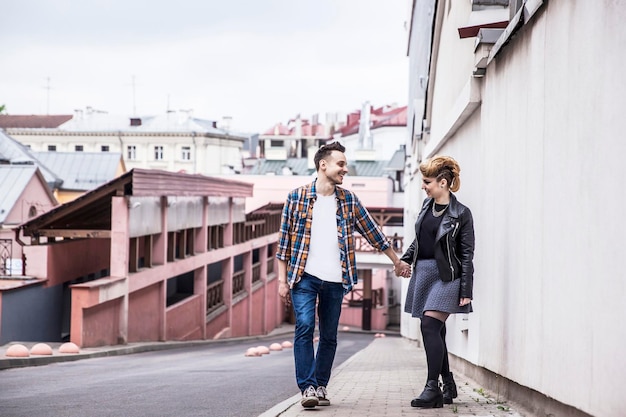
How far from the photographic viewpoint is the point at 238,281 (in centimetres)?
3488

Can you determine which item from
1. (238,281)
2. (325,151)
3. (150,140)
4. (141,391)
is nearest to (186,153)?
(150,140)

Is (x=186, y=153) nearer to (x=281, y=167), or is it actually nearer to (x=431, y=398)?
(x=281, y=167)

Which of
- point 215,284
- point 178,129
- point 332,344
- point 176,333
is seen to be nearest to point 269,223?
point 215,284

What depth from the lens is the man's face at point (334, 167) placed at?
6.54 meters

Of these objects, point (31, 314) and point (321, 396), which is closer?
point (321, 396)

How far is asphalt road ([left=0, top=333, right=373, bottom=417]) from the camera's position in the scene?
22.7 feet

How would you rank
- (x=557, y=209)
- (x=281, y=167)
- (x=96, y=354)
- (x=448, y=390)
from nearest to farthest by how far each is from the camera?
(x=557, y=209), (x=448, y=390), (x=96, y=354), (x=281, y=167)

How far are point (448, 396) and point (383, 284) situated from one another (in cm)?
5046

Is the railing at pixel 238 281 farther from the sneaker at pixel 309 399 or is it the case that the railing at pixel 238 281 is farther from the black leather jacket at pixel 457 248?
the black leather jacket at pixel 457 248

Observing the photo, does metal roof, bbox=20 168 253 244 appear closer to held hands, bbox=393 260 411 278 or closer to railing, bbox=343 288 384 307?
held hands, bbox=393 260 411 278

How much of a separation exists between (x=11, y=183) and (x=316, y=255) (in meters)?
28.5

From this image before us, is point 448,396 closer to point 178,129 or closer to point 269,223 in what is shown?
point 269,223

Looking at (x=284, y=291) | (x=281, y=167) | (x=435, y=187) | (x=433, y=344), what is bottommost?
(x=433, y=344)

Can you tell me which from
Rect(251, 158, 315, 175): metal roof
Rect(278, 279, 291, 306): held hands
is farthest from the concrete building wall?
Rect(251, 158, 315, 175): metal roof
